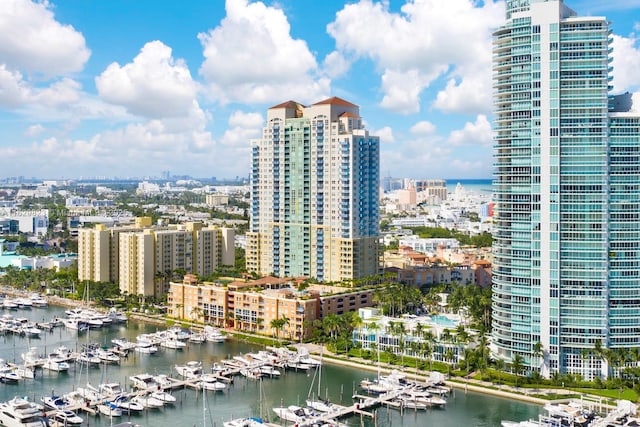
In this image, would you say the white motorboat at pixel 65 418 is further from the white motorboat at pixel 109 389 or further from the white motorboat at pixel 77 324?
the white motorboat at pixel 77 324

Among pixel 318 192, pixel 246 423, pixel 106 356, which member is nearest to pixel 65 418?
pixel 246 423

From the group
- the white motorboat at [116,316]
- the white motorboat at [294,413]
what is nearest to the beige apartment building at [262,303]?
the white motorboat at [116,316]

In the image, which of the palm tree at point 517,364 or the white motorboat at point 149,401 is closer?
the white motorboat at point 149,401

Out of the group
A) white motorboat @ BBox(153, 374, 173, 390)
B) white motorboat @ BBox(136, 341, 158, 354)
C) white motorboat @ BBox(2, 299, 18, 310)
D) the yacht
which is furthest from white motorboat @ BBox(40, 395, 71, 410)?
white motorboat @ BBox(2, 299, 18, 310)

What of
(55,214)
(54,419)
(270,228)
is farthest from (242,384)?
(55,214)

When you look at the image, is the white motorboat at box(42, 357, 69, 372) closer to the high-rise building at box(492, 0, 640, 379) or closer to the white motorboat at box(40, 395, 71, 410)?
the white motorboat at box(40, 395, 71, 410)

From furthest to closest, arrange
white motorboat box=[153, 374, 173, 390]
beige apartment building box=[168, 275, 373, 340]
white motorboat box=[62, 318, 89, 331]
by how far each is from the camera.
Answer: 1. white motorboat box=[62, 318, 89, 331]
2. beige apartment building box=[168, 275, 373, 340]
3. white motorboat box=[153, 374, 173, 390]
